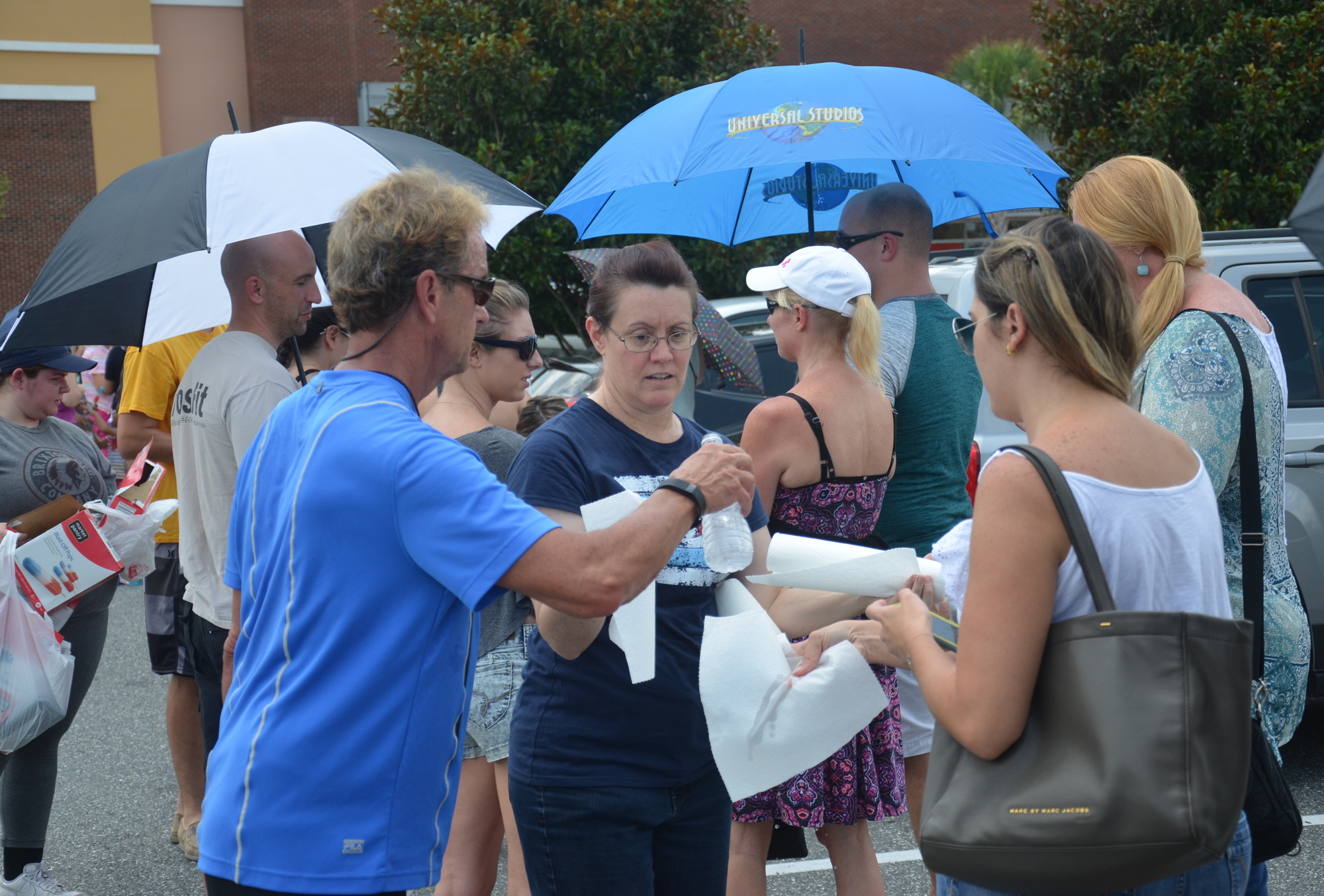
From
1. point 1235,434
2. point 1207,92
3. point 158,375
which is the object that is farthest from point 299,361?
point 1207,92

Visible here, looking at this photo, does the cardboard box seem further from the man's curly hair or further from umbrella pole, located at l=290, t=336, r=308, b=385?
the man's curly hair

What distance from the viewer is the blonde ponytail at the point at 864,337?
10.4 feet

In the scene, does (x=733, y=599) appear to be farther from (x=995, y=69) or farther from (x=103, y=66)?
(x=103, y=66)

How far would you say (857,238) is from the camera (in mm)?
3836

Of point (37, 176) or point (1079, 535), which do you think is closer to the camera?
point (1079, 535)

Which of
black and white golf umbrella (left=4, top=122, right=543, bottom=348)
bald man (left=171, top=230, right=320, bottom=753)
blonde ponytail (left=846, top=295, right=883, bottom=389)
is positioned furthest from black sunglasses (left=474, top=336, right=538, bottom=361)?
blonde ponytail (left=846, top=295, right=883, bottom=389)

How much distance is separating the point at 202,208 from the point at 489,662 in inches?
57.5

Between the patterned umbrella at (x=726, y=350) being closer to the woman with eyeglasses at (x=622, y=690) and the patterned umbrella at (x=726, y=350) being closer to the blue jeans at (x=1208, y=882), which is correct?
the woman with eyeglasses at (x=622, y=690)

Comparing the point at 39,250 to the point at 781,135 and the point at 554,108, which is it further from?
the point at 781,135

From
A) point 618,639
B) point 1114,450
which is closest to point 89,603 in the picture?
point 618,639

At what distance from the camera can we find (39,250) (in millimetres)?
25969

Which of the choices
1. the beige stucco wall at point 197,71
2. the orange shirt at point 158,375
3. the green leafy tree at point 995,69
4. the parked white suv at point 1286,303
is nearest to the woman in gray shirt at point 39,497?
the orange shirt at point 158,375

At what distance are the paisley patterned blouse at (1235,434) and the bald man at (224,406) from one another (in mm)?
2303

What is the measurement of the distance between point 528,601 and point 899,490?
1203mm
